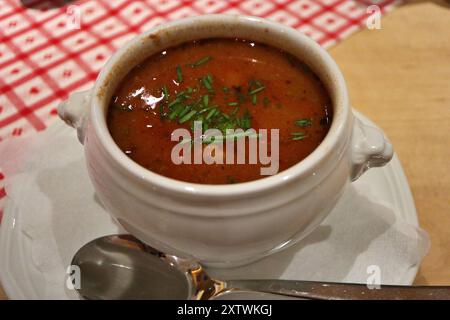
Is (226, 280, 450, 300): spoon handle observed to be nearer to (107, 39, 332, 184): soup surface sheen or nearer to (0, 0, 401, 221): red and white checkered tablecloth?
(107, 39, 332, 184): soup surface sheen

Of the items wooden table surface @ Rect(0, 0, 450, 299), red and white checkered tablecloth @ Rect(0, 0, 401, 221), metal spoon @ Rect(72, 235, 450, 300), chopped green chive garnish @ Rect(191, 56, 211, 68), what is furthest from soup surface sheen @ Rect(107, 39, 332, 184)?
red and white checkered tablecloth @ Rect(0, 0, 401, 221)

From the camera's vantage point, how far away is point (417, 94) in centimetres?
152

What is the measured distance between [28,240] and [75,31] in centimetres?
92

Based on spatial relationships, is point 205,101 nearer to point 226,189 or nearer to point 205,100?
point 205,100

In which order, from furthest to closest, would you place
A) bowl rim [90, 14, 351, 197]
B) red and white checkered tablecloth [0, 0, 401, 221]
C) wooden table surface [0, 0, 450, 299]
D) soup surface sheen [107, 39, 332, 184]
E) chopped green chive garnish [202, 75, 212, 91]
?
1. red and white checkered tablecloth [0, 0, 401, 221]
2. wooden table surface [0, 0, 450, 299]
3. chopped green chive garnish [202, 75, 212, 91]
4. soup surface sheen [107, 39, 332, 184]
5. bowl rim [90, 14, 351, 197]

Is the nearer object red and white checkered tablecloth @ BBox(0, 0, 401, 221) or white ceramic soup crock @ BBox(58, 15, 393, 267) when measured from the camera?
white ceramic soup crock @ BBox(58, 15, 393, 267)

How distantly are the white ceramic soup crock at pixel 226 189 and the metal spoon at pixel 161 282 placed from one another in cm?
5

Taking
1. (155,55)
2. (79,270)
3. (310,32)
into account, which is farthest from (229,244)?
(310,32)

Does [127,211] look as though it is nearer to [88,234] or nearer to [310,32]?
[88,234]

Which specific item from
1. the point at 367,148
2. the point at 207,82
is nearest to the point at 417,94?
the point at 367,148

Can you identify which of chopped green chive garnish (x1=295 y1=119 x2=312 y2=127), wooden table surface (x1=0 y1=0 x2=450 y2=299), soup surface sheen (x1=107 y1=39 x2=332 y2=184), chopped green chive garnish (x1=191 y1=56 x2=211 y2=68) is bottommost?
wooden table surface (x1=0 y1=0 x2=450 y2=299)

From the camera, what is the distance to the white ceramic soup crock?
0.81 meters

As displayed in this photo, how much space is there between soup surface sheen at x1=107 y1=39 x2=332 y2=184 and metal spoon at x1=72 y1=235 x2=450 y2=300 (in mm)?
217

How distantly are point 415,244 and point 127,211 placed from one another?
0.60 metres
